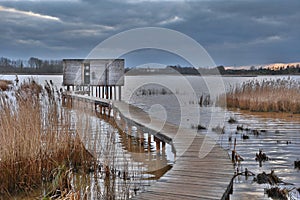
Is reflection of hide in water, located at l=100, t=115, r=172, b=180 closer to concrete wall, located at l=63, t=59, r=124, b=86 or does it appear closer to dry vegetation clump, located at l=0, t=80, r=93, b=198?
dry vegetation clump, located at l=0, t=80, r=93, b=198

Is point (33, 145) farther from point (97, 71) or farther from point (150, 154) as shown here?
point (97, 71)

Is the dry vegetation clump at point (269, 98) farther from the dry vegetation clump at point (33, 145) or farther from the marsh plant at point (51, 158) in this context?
the dry vegetation clump at point (33, 145)

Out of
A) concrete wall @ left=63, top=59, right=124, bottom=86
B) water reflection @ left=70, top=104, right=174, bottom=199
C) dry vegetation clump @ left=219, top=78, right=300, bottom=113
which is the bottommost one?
water reflection @ left=70, top=104, right=174, bottom=199

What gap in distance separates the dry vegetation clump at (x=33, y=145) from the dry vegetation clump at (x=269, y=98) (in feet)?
36.3

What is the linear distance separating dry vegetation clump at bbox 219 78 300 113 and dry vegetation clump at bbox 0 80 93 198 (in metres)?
11.1

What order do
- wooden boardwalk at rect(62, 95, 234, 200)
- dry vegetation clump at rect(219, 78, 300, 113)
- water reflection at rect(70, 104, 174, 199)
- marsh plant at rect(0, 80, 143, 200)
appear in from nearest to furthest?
1. wooden boardwalk at rect(62, 95, 234, 200)
2. marsh plant at rect(0, 80, 143, 200)
3. water reflection at rect(70, 104, 174, 199)
4. dry vegetation clump at rect(219, 78, 300, 113)

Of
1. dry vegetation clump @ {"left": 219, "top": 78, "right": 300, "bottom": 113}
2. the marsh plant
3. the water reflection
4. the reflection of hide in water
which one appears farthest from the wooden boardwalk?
dry vegetation clump @ {"left": 219, "top": 78, "right": 300, "bottom": 113}

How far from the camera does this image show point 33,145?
510cm

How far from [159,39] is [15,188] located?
7.86m

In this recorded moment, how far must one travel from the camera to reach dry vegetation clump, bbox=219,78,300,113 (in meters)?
14.9

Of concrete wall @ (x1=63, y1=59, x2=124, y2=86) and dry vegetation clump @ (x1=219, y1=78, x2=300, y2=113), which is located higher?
concrete wall @ (x1=63, y1=59, x2=124, y2=86)

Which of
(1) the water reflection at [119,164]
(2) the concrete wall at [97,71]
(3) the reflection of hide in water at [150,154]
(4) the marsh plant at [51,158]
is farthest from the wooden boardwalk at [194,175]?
(2) the concrete wall at [97,71]

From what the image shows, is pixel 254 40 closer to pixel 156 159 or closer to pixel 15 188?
pixel 156 159

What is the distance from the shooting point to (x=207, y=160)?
5168 millimetres
